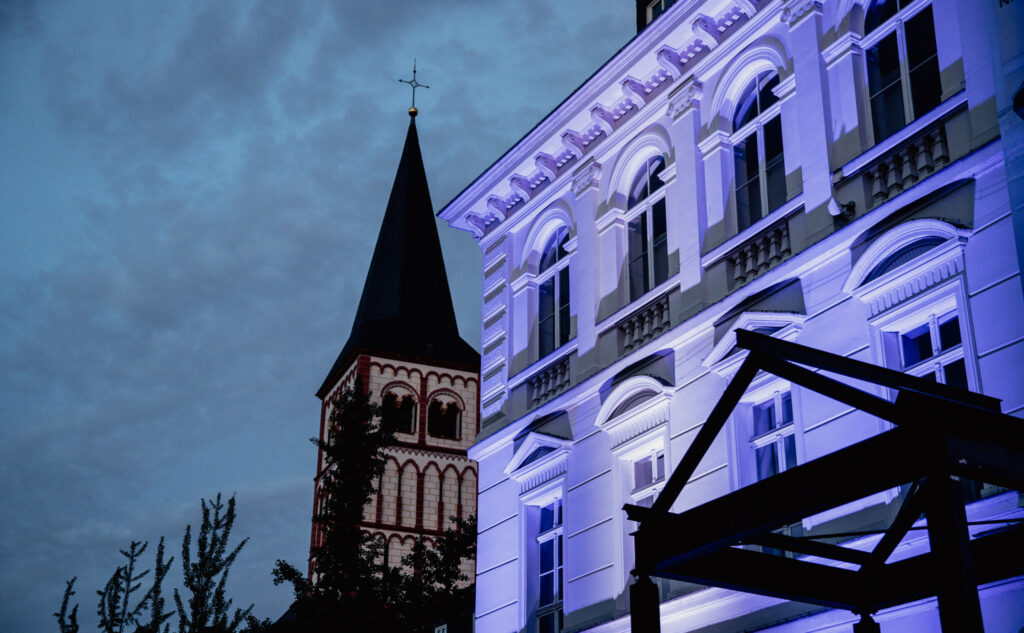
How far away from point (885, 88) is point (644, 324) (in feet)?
15.0

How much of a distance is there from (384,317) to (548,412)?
49.7 metres

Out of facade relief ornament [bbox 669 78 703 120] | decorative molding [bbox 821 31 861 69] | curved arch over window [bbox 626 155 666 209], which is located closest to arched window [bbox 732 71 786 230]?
facade relief ornament [bbox 669 78 703 120]

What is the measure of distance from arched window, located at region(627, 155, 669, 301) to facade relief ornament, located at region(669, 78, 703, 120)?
2.49 feet

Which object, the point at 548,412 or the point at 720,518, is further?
the point at 548,412

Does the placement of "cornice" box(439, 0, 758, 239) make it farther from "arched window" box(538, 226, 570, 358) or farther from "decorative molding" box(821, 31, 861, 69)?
"decorative molding" box(821, 31, 861, 69)

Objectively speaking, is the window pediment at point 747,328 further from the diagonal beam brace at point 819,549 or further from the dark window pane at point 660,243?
the diagonal beam brace at point 819,549

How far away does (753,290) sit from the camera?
15.2 meters

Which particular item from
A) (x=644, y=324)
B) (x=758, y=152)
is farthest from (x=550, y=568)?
(x=758, y=152)

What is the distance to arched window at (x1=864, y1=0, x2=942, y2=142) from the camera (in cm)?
1392

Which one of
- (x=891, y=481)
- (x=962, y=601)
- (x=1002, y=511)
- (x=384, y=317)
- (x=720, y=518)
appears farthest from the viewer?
(x=384, y=317)

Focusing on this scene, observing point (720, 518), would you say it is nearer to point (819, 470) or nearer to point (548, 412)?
point (819, 470)

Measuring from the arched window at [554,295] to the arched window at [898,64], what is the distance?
6.36 metres

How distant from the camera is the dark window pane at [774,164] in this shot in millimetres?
15854

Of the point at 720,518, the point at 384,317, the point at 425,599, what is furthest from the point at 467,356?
the point at 720,518
